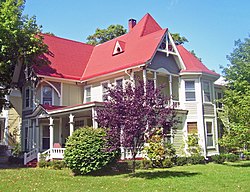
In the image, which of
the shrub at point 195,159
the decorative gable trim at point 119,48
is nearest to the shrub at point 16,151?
the decorative gable trim at point 119,48

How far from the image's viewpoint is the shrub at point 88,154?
627 inches

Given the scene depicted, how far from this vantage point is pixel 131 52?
25141mm

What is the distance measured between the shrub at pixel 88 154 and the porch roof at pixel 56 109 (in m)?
3.27

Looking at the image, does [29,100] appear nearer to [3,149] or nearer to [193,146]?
[3,149]

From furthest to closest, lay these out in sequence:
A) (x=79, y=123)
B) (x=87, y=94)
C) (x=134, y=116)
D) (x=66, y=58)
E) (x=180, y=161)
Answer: (x=66, y=58)
(x=87, y=94)
(x=79, y=123)
(x=180, y=161)
(x=134, y=116)

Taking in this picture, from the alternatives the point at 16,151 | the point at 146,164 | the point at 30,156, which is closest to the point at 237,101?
the point at 146,164

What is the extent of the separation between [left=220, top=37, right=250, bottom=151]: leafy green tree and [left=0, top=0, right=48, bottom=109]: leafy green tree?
46.1 ft

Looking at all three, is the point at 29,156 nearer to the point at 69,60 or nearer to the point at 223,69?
the point at 69,60

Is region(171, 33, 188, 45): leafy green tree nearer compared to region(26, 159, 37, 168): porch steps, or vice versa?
region(26, 159, 37, 168): porch steps

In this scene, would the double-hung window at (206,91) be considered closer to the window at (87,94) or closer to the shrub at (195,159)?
the shrub at (195,159)

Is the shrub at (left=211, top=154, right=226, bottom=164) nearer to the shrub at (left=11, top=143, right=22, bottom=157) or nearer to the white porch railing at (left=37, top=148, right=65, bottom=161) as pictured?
the white porch railing at (left=37, top=148, right=65, bottom=161)

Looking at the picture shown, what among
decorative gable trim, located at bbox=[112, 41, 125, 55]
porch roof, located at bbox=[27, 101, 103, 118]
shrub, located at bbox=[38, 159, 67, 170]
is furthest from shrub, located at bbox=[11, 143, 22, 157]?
decorative gable trim, located at bbox=[112, 41, 125, 55]

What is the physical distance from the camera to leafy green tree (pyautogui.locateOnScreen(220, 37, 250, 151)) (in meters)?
20.0

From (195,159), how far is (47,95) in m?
12.4
